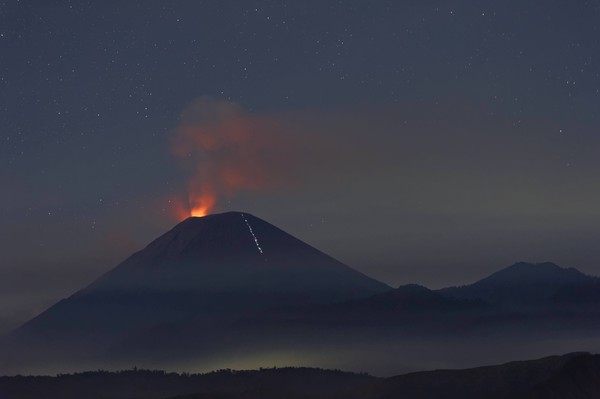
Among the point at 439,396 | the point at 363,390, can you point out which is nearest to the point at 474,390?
the point at 439,396

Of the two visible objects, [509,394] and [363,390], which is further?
[363,390]

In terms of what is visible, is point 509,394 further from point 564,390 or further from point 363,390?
point 363,390

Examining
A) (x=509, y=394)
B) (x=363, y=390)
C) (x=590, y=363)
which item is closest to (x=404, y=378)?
(x=363, y=390)

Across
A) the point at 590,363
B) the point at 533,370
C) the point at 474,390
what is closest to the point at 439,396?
the point at 474,390

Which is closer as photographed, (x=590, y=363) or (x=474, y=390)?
(x=474, y=390)

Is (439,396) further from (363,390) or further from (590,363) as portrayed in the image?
(590,363)

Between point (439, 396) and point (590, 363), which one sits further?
point (590, 363)

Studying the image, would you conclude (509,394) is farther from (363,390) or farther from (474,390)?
(363,390)
